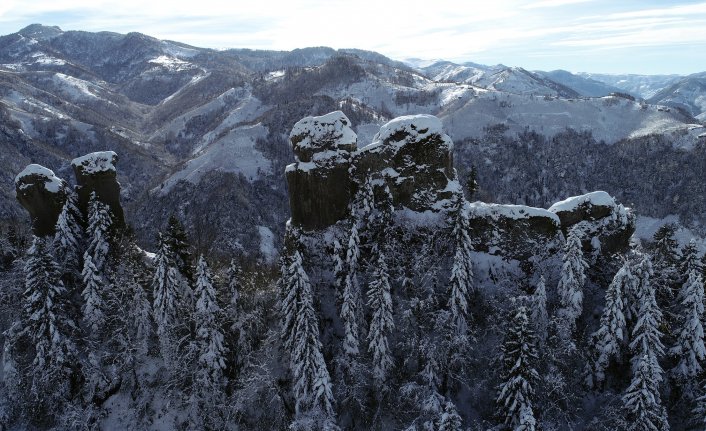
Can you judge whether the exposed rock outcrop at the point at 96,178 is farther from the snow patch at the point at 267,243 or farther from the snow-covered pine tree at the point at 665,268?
the snow patch at the point at 267,243

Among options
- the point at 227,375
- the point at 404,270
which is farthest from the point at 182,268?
the point at 404,270

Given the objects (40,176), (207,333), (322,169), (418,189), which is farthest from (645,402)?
(40,176)

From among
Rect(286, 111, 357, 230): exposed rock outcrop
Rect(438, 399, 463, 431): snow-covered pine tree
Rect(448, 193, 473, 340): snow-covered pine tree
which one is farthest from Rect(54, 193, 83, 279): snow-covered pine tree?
Rect(438, 399, 463, 431): snow-covered pine tree

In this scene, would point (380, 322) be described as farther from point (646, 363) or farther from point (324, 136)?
point (646, 363)

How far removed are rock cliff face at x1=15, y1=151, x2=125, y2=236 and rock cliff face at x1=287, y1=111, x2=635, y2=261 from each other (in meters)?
24.2

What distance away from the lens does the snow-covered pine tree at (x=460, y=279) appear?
41.6 metres

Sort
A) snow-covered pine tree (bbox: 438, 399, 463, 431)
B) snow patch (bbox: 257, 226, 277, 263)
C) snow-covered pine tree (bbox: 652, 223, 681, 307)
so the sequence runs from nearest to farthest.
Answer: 1. snow-covered pine tree (bbox: 438, 399, 463, 431)
2. snow-covered pine tree (bbox: 652, 223, 681, 307)
3. snow patch (bbox: 257, 226, 277, 263)

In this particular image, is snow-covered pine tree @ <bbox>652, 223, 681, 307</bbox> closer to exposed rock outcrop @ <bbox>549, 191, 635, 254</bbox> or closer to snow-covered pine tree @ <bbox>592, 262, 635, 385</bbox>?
snow-covered pine tree @ <bbox>592, 262, 635, 385</bbox>

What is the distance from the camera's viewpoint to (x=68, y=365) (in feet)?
147

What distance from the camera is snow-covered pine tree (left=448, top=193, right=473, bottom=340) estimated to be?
136 feet

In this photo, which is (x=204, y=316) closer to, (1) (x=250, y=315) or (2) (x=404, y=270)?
(1) (x=250, y=315)

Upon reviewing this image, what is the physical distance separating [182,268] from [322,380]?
2097cm

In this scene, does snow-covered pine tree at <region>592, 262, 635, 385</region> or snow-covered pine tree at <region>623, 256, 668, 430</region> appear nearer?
snow-covered pine tree at <region>623, 256, 668, 430</region>

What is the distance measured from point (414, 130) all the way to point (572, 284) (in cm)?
2163
